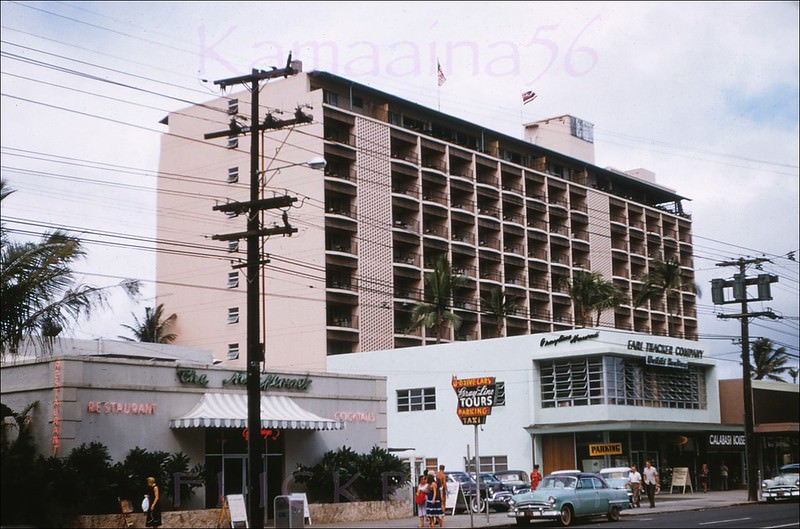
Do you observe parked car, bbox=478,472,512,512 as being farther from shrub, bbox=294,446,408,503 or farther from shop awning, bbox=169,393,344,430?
shop awning, bbox=169,393,344,430

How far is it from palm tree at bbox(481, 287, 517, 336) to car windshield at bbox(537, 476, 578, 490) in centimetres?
4271

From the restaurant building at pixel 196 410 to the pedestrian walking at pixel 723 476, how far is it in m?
29.1

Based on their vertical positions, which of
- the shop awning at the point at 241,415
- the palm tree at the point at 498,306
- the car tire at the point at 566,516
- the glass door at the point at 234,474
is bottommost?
the car tire at the point at 566,516

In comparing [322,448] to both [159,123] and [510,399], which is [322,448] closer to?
[510,399]

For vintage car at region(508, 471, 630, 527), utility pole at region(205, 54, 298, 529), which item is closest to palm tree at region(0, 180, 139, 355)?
utility pole at region(205, 54, 298, 529)

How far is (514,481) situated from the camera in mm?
43781

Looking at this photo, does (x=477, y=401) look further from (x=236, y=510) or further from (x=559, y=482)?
(x=236, y=510)

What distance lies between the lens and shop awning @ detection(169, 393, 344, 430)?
30766mm

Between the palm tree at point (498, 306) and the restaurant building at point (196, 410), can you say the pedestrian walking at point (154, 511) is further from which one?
the palm tree at point (498, 306)

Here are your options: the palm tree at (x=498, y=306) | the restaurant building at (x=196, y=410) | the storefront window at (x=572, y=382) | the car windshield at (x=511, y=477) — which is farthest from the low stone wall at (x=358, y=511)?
the palm tree at (x=498, y=306)

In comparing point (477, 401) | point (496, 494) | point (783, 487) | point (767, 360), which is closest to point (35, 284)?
point (477, 401)

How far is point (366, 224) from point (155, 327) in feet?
56.9

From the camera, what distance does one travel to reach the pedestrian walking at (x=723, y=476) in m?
59.3

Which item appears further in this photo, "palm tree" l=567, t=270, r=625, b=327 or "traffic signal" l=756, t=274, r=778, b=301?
"palm tree" l=567, t=270, r=625, b=327
